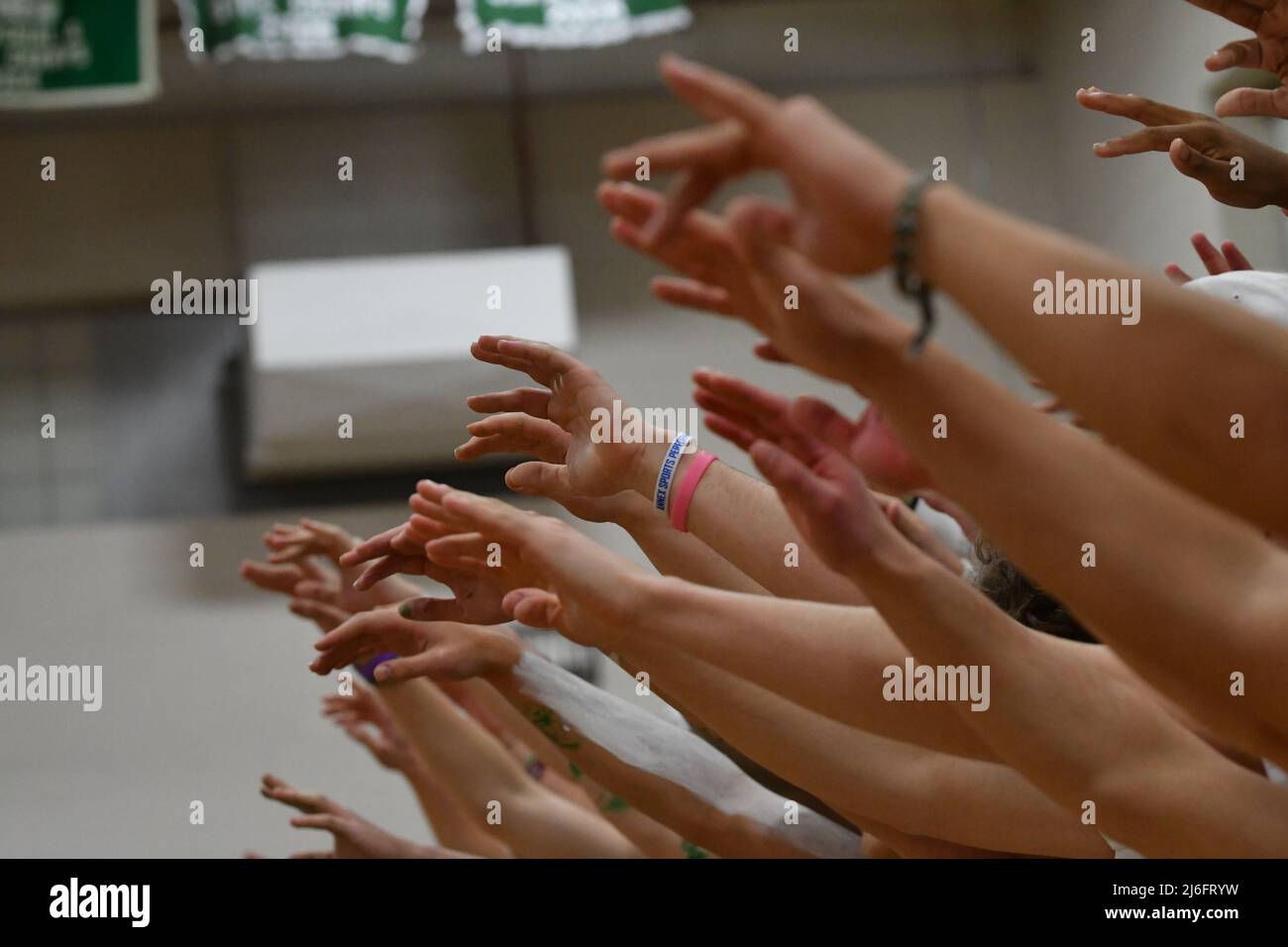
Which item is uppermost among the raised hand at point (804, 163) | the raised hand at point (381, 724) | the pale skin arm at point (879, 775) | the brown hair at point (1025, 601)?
the raised hand at point (804, 163)

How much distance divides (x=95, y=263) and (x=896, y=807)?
166 inches

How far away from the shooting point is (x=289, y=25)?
3.78 metres

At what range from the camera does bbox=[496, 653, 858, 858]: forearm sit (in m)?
1.63

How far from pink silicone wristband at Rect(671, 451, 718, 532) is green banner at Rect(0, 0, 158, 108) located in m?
2.89

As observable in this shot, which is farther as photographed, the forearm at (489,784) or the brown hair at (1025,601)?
the forearm at (489,784)

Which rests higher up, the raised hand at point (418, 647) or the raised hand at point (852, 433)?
the raised hand at point (852, 433)

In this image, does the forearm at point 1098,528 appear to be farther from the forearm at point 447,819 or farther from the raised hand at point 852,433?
the forearm at point 447,819

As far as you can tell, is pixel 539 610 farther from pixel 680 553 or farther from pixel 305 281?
pixel 305 281

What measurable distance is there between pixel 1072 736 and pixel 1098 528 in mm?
189

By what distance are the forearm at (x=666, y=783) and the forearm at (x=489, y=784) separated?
20.0 inches

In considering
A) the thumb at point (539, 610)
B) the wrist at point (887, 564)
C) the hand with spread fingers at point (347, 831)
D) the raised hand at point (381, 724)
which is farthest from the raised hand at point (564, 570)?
the raised hand at point (381, 724)

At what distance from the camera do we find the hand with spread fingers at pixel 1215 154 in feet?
4.46

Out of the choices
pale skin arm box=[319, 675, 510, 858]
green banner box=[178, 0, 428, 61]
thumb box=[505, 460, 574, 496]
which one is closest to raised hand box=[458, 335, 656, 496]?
thumb box=[505, 460, 574, 496]
